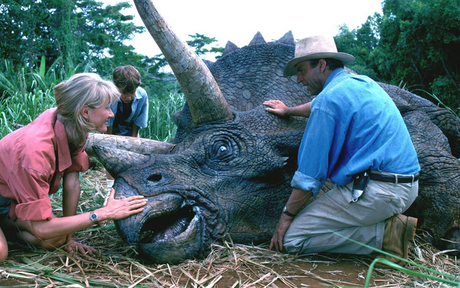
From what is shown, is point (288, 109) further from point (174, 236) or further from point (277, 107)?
point (174, 236)

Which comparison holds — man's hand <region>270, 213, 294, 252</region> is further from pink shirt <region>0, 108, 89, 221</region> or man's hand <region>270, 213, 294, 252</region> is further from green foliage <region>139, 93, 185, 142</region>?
green foliage <region>139, 93, 185, 142</region>

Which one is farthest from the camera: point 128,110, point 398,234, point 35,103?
point 35,103

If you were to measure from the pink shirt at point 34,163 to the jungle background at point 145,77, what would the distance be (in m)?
0.40

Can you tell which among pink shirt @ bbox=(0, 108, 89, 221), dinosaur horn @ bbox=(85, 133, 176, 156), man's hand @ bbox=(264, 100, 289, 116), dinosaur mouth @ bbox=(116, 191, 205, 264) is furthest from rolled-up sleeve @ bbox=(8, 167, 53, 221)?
man's hand @ bbox=(264, 100, 289, 116)

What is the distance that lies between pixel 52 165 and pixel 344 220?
210cm

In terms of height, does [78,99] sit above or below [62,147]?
above

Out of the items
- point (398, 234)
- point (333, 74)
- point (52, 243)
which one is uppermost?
point (333, 74)

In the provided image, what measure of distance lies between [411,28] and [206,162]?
9.00 m

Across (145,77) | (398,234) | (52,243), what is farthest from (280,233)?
(145,77)

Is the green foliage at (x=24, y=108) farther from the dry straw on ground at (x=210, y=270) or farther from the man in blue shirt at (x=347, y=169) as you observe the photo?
the man in blue shirt at (x=347, y=169)

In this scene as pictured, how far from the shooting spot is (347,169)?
2.98 metres

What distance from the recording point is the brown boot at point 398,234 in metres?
Result: 3.04

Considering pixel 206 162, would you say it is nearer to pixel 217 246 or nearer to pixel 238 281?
pixel 217 246

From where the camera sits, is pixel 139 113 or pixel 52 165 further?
pixel 139 113
